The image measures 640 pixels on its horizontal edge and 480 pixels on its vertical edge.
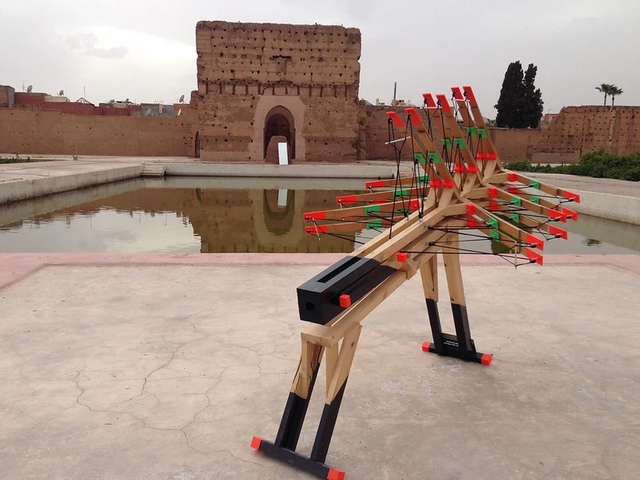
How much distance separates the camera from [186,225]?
1080cm

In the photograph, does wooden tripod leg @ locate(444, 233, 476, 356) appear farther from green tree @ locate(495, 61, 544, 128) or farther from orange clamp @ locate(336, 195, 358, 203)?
green tree @ locate(495, 61, 544, 128)

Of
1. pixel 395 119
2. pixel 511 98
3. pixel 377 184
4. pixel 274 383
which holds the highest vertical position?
pixel 511 98

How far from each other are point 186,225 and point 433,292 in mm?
7893

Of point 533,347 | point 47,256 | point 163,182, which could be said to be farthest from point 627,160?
point 47,256

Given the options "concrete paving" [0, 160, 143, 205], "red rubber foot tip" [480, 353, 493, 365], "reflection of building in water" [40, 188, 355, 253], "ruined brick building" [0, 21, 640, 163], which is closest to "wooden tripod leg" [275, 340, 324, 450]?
"red rubber foot tip" [480, 353, 493, 365]

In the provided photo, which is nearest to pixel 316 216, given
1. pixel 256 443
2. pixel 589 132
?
pixel 256 443

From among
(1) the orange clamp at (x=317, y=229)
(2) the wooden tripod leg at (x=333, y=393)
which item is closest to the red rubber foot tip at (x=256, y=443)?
(2) the wooden tripod leg at (x=333, y=393)

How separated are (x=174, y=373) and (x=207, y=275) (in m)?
2.48

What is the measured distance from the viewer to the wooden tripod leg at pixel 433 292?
3.71 metres

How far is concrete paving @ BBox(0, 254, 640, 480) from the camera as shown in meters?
2.64

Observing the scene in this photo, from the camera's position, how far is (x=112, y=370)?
3.58 meters

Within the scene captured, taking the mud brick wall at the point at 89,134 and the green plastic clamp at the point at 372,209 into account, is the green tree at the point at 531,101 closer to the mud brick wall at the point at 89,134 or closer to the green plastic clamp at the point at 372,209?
the mud brick wall at the point at 89,134

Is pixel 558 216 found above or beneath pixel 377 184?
beneath

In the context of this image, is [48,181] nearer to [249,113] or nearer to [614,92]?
[249,113]
